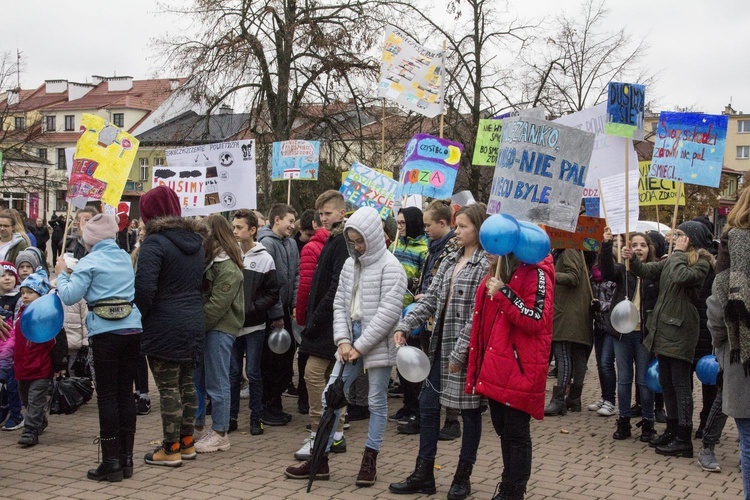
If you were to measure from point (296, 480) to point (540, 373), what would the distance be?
1.99 metres

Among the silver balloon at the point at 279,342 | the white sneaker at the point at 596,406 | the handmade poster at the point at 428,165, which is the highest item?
the handmade poster at the point at 428,165

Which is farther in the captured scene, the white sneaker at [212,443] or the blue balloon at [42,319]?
the white sneaker at [212,443]

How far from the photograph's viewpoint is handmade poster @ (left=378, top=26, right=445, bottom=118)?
1080 cm

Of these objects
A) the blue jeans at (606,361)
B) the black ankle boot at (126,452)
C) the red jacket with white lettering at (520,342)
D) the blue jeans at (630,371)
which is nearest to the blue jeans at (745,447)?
the red jacket with white lettering at (520,342)

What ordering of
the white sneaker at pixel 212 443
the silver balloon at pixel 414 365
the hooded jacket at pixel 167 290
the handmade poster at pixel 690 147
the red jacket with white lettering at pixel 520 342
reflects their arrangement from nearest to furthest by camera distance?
the red jacket with white lettering at pixel 520 342 → the silver balloon at pixel 414 365 → the hooded jacket at pixel 167 290 → the white sneaker at pixel 212 443 → the handmade poster at pixel 690 147

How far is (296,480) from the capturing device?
6070 mm

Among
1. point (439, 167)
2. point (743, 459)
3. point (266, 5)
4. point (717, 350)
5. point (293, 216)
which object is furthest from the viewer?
point (266, 5)

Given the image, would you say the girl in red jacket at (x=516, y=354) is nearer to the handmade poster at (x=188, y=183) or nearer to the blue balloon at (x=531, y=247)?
the blue balloon at (x=531, y=247)

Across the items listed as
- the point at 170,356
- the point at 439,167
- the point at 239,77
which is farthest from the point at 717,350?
the point at 239,77

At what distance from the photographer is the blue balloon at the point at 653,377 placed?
293 inches

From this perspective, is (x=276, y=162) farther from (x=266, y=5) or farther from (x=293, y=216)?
(x=266, y=5)

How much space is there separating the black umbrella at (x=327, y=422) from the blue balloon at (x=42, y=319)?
200 cm

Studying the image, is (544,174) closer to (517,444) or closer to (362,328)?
(362,328)

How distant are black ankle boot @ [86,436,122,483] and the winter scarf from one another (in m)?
3.98
